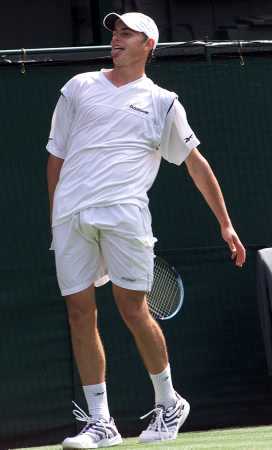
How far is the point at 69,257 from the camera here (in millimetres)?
6277

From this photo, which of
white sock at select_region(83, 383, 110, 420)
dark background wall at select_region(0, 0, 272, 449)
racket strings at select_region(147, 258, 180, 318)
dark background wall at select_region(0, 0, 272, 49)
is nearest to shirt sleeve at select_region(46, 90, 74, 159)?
white sock at select_region(83, 383, 110, 420)

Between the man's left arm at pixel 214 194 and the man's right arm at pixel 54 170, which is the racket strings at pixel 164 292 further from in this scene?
the man's right arm at pixel 54 170

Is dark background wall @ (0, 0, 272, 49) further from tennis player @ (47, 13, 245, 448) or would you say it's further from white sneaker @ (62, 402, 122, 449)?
white sneaker @ (62, 402, 122, 449)

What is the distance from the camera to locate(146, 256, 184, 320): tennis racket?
8008mm

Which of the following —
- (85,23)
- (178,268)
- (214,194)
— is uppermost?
(85,23)

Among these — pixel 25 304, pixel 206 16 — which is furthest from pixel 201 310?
pixel 206 16

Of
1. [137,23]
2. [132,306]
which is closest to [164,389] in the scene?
[132,306]

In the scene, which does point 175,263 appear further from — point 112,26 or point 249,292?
point 112,26

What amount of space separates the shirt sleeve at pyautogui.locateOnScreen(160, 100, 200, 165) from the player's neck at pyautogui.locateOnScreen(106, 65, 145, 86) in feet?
0.76

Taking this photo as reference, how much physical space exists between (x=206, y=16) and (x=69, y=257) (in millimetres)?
5074

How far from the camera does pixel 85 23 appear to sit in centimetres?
1083

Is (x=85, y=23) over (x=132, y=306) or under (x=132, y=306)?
over

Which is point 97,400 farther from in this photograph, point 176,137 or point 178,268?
point 178,268

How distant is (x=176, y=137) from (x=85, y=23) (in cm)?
453
